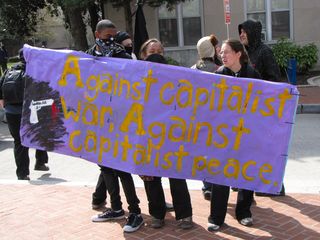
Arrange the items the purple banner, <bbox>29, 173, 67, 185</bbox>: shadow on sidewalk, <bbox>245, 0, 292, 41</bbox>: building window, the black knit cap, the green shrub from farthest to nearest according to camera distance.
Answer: <bbox>245, 0, 292, 41</bbox>: building window → the green shrub → <bbox>29, 173, 67, 185</bbox>: shadow on sidewalk → the black knit cap → the purple banner

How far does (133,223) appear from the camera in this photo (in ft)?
15.6

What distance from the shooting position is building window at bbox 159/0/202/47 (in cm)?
1770

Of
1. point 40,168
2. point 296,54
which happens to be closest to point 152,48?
point 40,168

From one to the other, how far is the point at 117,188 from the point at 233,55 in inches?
68.2

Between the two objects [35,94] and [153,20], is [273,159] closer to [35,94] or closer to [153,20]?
[35,94]

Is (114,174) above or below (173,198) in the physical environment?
above

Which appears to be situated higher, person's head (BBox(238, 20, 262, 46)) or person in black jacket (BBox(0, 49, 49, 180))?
person's head (BBox(238, 20, 262, 46))

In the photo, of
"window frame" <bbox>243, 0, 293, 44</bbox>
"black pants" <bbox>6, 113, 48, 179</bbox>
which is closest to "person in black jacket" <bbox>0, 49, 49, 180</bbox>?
"black pants" <bbox>6, 113, 48, 179</bbox>

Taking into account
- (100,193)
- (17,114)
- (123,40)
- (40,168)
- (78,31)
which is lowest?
(40,168)

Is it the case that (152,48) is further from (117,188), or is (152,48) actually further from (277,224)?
(277,224)

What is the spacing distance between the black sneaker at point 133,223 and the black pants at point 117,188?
2.0 inches

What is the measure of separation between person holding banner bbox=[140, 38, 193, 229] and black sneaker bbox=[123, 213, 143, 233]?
126 mm

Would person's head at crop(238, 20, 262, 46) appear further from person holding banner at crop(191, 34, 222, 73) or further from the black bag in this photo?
the black bag

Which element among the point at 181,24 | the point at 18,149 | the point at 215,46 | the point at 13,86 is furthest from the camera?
the point at 181,24
